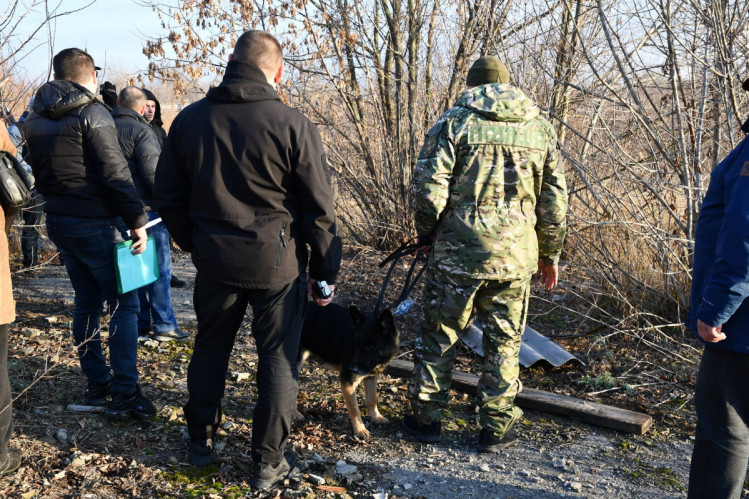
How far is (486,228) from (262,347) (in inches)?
56.3

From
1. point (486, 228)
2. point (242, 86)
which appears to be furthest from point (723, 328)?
point (242, 86)

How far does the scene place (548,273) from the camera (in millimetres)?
3865

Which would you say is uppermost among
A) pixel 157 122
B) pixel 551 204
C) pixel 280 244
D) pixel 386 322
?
pixel 157 122

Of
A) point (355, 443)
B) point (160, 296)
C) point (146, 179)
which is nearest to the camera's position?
point (355, 443)

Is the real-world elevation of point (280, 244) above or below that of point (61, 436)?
above

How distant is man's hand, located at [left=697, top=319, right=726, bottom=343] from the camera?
236 centimetres

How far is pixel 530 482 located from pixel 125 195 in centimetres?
294

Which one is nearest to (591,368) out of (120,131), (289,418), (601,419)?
(601,419)

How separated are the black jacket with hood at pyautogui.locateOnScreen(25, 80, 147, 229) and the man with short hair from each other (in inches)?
55.0

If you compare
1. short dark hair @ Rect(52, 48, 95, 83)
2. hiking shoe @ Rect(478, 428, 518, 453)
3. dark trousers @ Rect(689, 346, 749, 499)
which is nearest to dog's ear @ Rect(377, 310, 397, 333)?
hiking shoe @ Rect(478, 428, 518, 453)

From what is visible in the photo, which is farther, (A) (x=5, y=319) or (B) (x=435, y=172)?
(B) (x=435, y=172)

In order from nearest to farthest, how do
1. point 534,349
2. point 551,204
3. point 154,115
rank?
1. point 551,204
2. point 534,349
3. point 154,115

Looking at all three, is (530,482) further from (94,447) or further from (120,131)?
(120,131)

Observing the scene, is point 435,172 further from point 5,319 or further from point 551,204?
point 5,319
